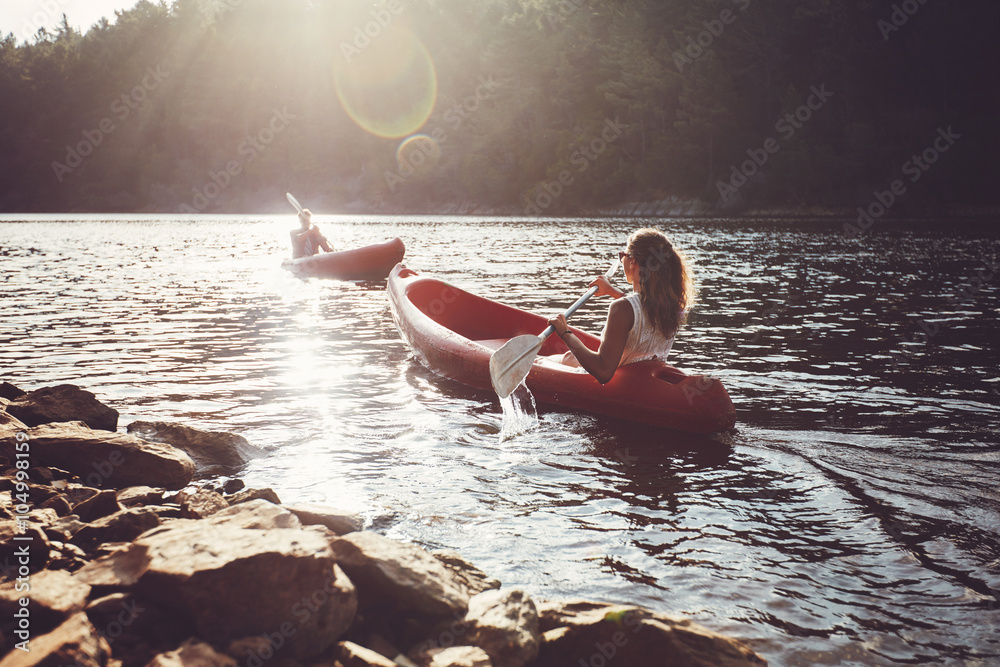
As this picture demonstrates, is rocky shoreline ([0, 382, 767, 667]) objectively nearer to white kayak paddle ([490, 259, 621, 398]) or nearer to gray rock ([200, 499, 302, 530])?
gray rock ([200, 499, 302, 530])

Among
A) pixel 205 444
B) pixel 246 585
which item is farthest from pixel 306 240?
pixel 246 585

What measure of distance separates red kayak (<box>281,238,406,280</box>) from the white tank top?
11092 mm

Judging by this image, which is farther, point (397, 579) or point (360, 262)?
point (360, 262)

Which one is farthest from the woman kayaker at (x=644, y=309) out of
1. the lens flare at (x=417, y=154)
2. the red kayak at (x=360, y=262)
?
the lens flare at (x=417, y=154)

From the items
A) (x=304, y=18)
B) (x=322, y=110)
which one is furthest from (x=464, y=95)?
(x=304, y=18)

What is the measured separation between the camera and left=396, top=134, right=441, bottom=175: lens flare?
6844cm

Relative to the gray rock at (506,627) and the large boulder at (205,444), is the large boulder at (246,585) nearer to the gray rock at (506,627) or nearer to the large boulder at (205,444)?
the gray rock at (506,627)

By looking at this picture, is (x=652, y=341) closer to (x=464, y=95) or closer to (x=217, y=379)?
(x=217, y=379)

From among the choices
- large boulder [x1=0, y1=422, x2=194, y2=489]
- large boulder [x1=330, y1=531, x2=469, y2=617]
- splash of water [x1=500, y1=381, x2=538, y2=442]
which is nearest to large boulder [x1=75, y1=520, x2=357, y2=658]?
large boulder [x1=330, y1=531, x2=469, y2=617]

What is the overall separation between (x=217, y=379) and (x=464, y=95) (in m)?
65.1

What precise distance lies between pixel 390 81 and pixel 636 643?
249ft

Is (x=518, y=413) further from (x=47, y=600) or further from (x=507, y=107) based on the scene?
(x=507, y=107)

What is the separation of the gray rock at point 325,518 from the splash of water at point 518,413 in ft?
6.50

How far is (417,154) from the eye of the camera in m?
70.9
